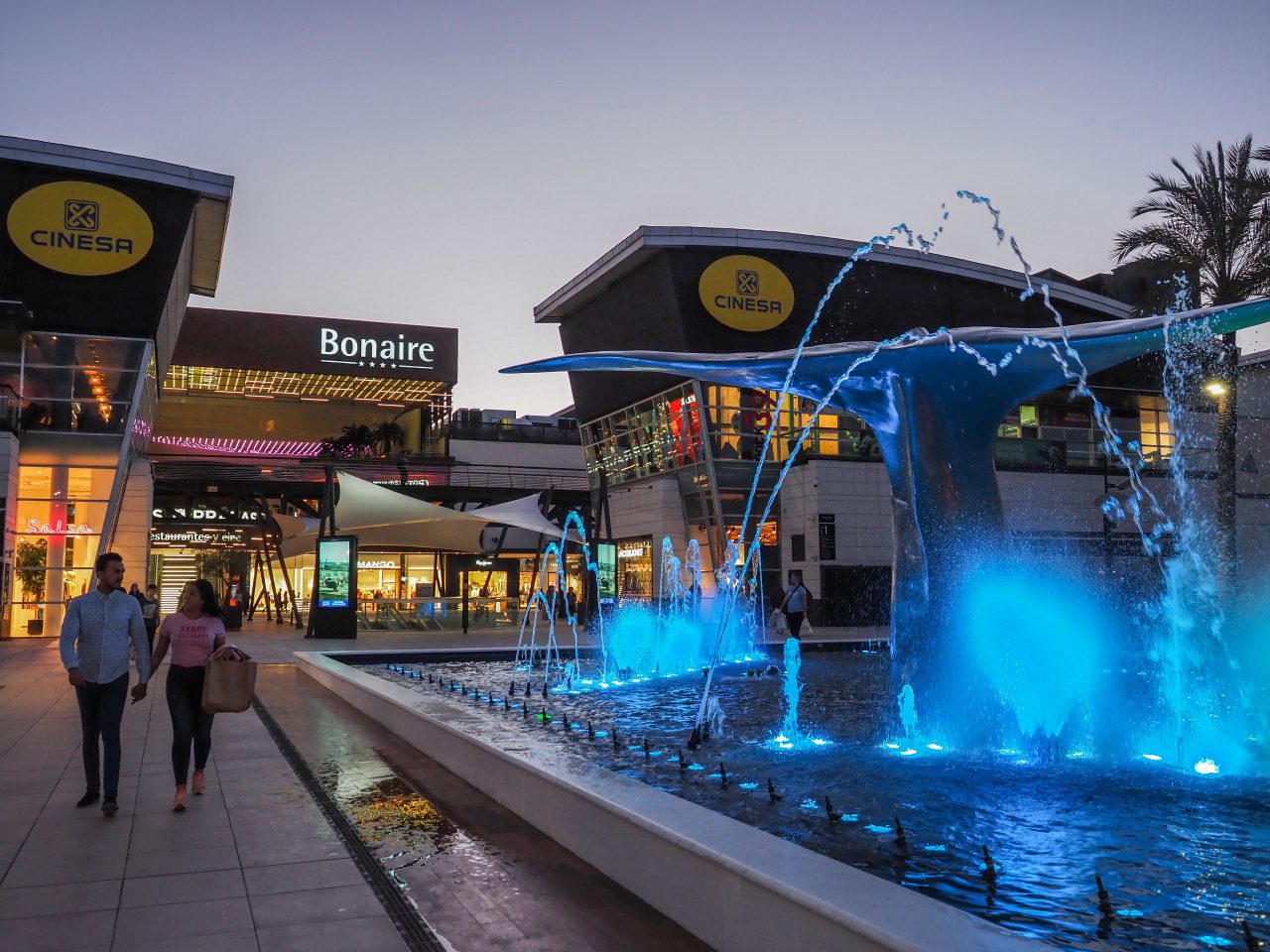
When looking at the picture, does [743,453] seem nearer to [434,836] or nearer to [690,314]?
[690,314]

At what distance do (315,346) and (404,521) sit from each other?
22810 mm

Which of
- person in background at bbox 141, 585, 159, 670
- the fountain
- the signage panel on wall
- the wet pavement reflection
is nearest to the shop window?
the signage panel on wall

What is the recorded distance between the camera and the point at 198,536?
138 feet

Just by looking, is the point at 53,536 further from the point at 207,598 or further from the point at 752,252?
the point at 207,598

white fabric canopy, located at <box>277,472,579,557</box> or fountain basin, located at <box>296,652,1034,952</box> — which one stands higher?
white fabric canopy, located at <box>277,472,579,557</box>

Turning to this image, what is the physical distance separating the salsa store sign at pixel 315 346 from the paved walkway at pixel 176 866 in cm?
4098

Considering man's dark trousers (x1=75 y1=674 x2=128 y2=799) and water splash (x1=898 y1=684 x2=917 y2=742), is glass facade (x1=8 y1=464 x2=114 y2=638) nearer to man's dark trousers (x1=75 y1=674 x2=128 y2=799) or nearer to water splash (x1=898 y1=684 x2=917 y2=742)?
man's dark trousers (x1=75 y1=674 x2=128 y2=799)

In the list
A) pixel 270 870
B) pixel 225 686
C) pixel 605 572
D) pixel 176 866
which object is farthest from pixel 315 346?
pixel 270 870

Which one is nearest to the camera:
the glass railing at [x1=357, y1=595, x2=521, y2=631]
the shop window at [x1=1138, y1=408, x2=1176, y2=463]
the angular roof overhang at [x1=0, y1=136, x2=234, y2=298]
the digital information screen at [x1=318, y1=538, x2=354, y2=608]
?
the digital information screen at [x1=318, y1=538, x2=354, y2=608]

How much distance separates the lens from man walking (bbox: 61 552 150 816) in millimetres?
6633

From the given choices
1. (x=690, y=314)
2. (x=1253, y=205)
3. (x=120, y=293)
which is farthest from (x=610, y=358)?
(x=690, y=314)

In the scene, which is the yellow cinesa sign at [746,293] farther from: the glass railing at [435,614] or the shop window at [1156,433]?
the shop window at [1156,433]

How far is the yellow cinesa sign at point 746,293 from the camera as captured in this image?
34.7m

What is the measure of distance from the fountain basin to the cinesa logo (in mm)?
44036
